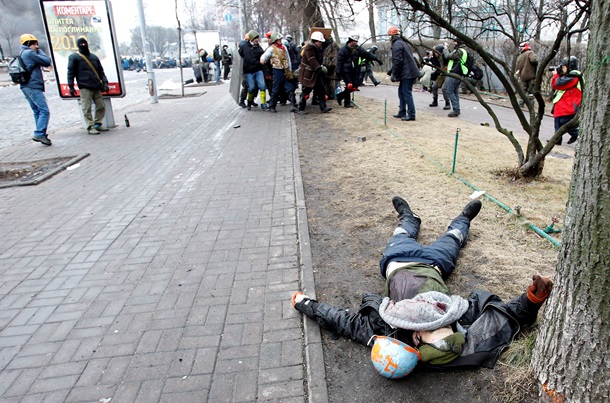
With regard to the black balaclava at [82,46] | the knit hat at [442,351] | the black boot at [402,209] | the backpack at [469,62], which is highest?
the black balaclava at [82,46]

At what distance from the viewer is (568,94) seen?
812 centimetres

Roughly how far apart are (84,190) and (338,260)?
166 inches

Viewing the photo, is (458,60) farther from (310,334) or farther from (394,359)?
(394,359)

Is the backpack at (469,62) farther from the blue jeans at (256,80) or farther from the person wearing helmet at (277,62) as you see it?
the blue jeans at (256,80)

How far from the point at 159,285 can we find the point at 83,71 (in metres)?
7.87

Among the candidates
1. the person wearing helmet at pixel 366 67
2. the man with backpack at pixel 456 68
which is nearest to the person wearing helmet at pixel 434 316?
the man with backpack at pixel 456 68

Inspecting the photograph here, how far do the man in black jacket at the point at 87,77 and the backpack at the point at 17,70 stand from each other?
0.99 m

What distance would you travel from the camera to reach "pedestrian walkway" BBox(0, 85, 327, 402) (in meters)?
2.74

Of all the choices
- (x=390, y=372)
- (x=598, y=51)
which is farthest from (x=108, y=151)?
(x=598, y=51)

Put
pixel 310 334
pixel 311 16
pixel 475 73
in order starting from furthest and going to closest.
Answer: pixel 311 16 → pixel 475 73 → pixel 310 334

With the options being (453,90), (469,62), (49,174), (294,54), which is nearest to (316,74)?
(453,90)

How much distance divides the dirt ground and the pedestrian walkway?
245 millimetres

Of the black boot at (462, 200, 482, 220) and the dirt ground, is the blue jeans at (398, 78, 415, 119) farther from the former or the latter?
the black boot at (462, 200, 482, 220)

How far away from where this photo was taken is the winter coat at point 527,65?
12430mm
